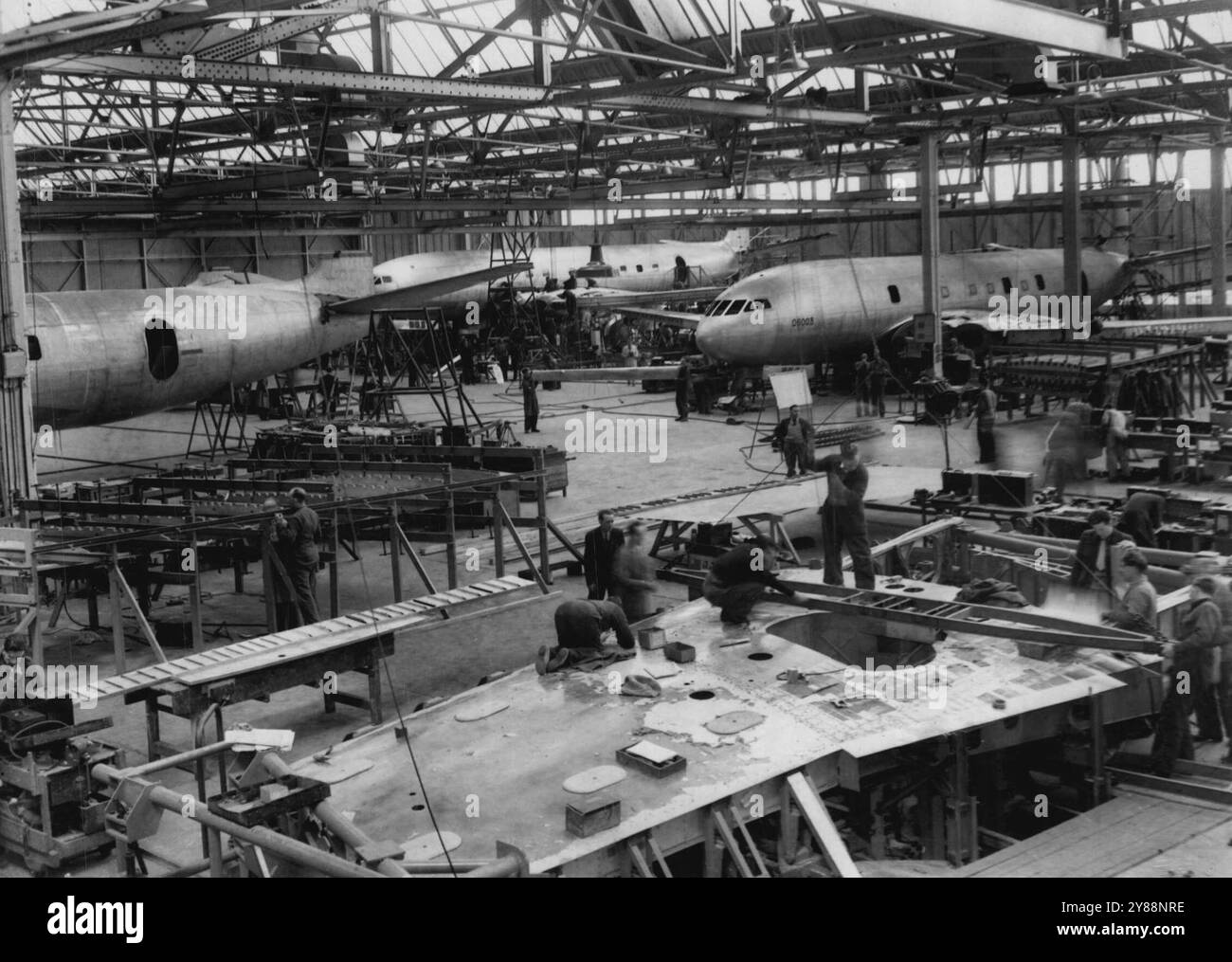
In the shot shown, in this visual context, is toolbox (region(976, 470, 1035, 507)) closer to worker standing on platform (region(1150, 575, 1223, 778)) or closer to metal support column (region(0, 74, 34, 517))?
worker standing on platform (region(1150, 575, 1223, 778))

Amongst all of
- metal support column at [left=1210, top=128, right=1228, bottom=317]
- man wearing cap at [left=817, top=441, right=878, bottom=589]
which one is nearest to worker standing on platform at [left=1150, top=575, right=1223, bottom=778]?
man wearing cap at [left=817, top=441, right=878, bottom=589]

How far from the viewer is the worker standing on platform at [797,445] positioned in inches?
909

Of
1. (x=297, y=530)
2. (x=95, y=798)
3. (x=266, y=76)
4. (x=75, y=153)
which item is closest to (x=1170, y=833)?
(x=95, y=798)

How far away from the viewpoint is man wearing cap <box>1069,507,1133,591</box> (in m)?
13.3

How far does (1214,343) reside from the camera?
3469 centimetres

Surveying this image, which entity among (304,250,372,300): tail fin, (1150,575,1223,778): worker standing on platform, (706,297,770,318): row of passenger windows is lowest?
(1150,575,1223,778): worker standing on platform

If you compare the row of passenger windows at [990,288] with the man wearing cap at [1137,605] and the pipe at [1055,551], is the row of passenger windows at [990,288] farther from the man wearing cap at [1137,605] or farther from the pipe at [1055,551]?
the man wearing cap at [1137,605]

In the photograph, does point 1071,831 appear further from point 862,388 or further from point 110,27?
point 862,388

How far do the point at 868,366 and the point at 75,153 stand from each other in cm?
2768

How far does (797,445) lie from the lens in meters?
23.1
